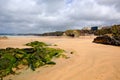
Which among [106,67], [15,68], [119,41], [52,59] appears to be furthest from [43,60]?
[119,41]

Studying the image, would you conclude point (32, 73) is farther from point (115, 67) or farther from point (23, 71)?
point (115, 67)

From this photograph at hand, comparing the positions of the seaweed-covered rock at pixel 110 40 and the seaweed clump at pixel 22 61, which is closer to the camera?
the seaweed clump at pixel 22 61

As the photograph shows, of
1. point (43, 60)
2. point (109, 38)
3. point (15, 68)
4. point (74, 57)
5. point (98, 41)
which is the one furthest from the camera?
point (98, 41)

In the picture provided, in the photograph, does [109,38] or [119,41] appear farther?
[109,38]

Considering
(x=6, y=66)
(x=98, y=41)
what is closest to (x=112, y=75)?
(x=6, y=66)

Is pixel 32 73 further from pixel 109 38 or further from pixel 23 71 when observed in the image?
pixel 109 38

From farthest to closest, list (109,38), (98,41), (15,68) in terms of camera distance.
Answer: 1. (98,41)
2. (109,38)
3. (15,68)

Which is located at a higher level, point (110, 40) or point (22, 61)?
point (110, 40)

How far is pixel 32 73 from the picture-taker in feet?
21.0

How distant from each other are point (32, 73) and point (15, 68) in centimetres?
86

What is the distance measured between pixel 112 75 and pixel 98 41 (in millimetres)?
10578

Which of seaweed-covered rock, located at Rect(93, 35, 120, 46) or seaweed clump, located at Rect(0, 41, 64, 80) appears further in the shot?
seaweed-covered rock, located at Rect(93, 35, 120, 46)

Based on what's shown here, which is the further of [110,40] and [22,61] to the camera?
[110,40]

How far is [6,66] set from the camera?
7.00 m
